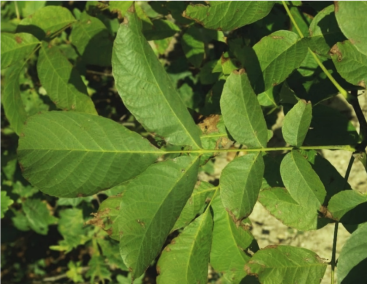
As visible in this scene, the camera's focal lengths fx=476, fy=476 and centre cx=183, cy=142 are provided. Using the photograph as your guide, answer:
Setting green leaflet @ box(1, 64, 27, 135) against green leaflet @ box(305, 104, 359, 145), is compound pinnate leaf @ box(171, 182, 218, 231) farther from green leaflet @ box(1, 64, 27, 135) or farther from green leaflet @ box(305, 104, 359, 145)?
green leaflet @ box(1, 64, 27, 135)

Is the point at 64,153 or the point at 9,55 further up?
the point at 9,55

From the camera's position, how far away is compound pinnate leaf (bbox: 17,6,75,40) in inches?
65.0

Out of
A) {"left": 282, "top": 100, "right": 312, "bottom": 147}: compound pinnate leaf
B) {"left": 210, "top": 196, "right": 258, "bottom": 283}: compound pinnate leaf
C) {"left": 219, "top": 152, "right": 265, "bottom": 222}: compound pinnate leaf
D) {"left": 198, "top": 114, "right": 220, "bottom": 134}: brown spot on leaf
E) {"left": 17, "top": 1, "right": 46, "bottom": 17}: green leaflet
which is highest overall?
{"left": 17, "top": 1, "right": 46, "bottom": 17}: green leaflet

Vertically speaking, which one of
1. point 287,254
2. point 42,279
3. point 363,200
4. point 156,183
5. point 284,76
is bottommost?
point 42,279

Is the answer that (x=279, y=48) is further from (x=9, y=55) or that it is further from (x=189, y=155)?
(x=9, y=55)

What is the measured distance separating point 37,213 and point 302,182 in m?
1.83

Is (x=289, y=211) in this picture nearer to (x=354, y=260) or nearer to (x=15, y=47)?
(x=354, y=260)

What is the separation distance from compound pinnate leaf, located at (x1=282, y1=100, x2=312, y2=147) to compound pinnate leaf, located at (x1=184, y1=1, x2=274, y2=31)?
0.28 m

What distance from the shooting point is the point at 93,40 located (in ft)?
5.32

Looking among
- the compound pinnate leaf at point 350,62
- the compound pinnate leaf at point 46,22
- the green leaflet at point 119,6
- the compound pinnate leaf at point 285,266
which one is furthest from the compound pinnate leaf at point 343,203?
the compound pinnate leaf at point 46,22

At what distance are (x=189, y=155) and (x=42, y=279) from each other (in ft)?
7.67

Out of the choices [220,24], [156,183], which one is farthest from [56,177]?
[220,24]

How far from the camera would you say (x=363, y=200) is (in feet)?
3.80

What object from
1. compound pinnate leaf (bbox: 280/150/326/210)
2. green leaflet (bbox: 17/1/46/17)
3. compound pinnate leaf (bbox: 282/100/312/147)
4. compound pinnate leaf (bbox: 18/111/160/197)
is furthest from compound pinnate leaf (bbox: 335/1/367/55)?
green leaflet (bbox: 17/1/46/17)
